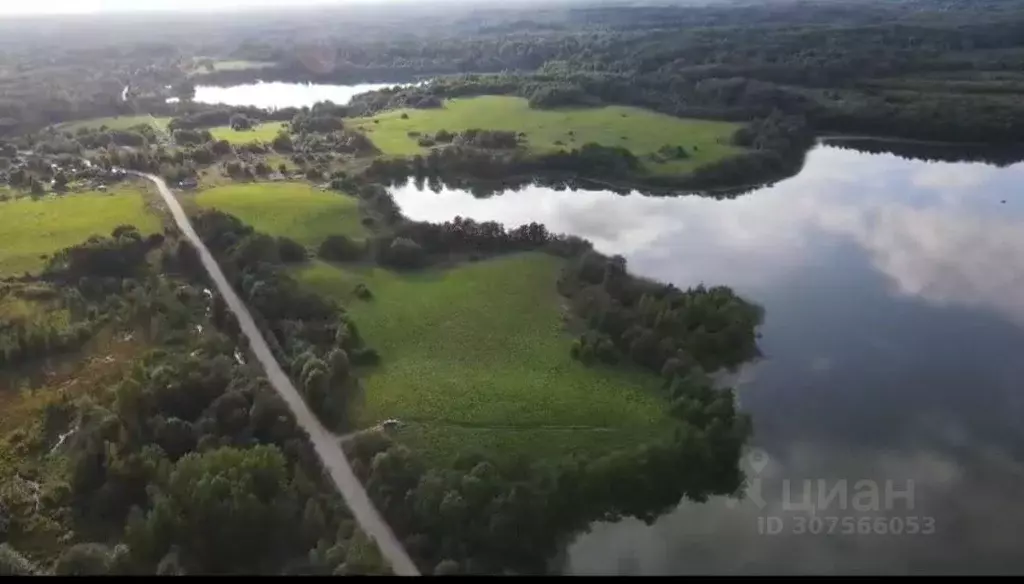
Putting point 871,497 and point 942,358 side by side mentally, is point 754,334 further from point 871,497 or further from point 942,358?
point 871,497

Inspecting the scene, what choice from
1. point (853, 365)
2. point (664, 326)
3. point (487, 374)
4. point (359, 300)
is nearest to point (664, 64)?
point (359, 300)

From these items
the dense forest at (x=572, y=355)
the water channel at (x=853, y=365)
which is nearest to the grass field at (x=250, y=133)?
the water channel at (x=853, y=365)

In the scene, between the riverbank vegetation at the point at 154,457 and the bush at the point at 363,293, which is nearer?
the riverbank vegetation at the point at 154,457

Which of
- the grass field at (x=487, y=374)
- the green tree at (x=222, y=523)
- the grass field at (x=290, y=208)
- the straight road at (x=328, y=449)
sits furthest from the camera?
the grass field at (x=290, y=208)

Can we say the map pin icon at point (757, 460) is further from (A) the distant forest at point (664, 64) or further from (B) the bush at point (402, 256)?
(A) the distant forest at point (664, 64)

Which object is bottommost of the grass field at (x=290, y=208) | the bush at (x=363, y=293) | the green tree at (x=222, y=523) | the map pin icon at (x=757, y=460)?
the map pin icon at (x=757, y=460)

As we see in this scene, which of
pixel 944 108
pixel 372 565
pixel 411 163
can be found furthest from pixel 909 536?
pixel 944 108

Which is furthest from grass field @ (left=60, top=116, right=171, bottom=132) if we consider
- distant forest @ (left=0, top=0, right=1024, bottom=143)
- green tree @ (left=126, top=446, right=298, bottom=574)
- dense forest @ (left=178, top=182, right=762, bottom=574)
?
green tree @ (left=126, top=446, right=298, bottom=574)
